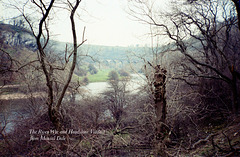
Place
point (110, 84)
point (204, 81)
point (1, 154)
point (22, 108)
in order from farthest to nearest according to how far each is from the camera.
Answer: point (110, 84), point (22, 108), point (204, 81), point (1, 154)

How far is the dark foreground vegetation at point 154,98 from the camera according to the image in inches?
162

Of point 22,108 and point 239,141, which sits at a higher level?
point 239,141

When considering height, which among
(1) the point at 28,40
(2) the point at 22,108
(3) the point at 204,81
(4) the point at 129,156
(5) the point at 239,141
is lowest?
(2) the point at 22,108

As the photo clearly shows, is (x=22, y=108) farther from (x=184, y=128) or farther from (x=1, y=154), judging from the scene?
(x=184, y=128)

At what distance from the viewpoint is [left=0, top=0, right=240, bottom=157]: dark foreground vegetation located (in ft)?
13.5

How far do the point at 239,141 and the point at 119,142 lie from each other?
303cm

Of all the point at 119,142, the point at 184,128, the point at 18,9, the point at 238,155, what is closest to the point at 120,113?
the point at 184,128

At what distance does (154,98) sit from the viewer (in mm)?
4508

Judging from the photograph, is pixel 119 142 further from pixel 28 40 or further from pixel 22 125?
pixel 28 40

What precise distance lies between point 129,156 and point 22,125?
9039mm

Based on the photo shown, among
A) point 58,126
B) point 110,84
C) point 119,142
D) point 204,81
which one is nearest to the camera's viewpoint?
point 119,142

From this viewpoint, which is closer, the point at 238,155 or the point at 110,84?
the point at 238,155

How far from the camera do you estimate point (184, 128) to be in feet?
22.8

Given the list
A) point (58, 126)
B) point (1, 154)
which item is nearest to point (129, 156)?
point (58, 126)
